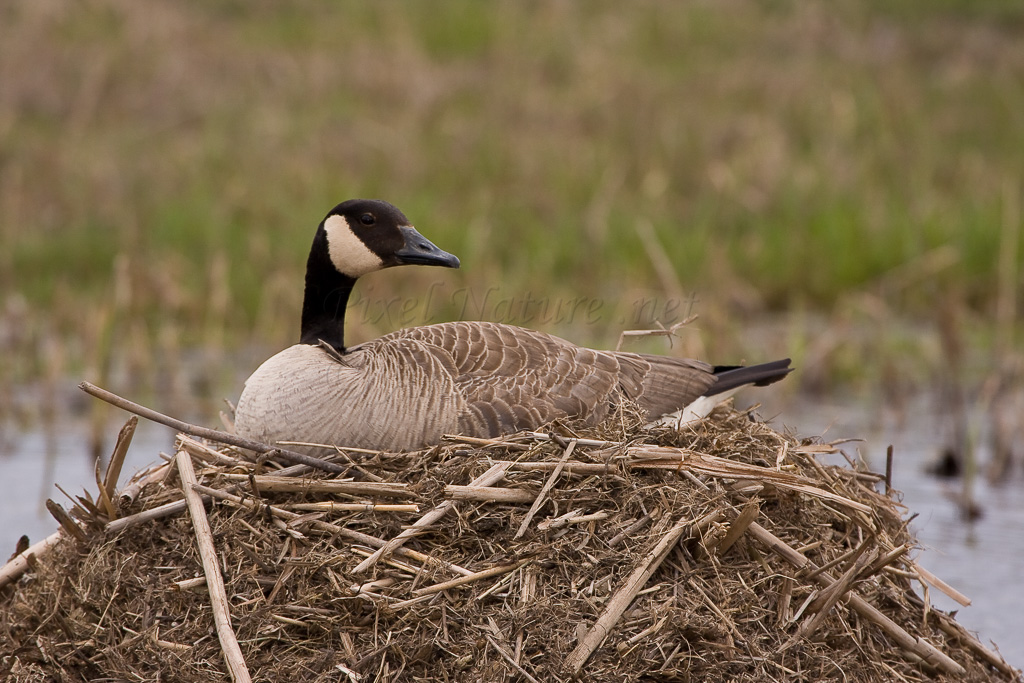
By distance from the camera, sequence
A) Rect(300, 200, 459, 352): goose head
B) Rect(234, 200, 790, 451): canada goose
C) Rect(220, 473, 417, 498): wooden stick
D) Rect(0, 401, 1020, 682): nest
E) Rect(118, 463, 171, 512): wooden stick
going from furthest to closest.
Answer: Rect(300, 200, 459, 352): goose head < Rect(234, 200, 790, 451): canada goose < Rect(118, 463, 171, 512): wooden stick < Rect(220, 473, 417, 498): wooden stick < Rect(0, 401, 1020, 682): nest

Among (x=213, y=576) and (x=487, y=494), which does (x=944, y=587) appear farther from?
(x=213, y=576)

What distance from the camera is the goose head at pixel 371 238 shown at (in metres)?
5.04

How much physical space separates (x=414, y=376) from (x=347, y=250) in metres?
0.69

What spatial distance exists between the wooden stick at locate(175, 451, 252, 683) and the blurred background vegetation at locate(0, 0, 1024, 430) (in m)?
3.77

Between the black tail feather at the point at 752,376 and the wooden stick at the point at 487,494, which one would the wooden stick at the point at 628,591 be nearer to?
the wooden stick at the point at 487,494

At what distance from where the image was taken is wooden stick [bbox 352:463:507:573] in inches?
159

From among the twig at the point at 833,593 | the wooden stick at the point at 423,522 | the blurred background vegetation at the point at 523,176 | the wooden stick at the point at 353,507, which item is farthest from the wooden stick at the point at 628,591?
the blurred background vegetation at the point at 523,176

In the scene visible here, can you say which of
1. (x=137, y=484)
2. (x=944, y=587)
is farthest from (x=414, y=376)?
(x=944, y=587)

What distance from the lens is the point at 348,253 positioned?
16.7 feet

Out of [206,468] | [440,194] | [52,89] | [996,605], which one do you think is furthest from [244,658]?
[52,89]

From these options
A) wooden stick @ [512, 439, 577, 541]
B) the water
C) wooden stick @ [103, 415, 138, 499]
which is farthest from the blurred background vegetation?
wooden stick @ [512, 439, 577, 541]

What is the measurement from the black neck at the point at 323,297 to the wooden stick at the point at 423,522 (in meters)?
1.20

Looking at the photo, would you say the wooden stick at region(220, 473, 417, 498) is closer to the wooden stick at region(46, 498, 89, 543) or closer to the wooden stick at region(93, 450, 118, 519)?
the wooden stick at region(93, 450, 118, 519)

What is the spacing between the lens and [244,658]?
392cm
